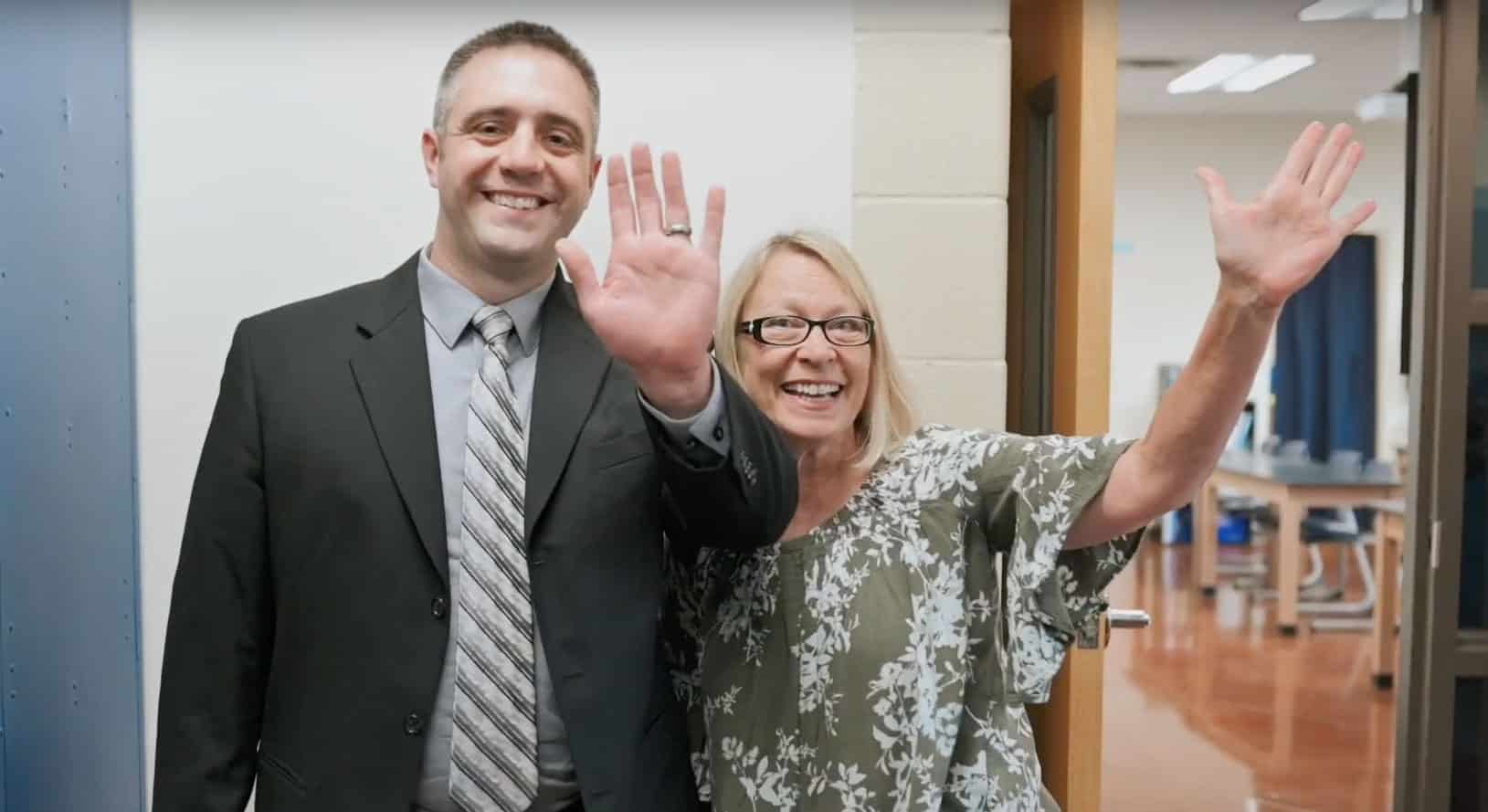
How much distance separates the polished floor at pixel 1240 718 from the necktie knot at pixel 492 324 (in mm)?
3071

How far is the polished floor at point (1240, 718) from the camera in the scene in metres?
3.88

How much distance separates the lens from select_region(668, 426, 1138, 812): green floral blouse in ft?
4.09

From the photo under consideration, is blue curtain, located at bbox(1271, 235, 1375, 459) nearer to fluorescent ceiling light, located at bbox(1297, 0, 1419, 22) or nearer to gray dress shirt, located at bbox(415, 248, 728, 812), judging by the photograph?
fluorescent ceiling light, located at bbox(1297, 0, 1419, 22)

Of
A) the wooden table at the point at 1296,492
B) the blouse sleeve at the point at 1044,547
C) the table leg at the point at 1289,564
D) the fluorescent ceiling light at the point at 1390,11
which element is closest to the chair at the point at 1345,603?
the wooden table at the point at 1296,492

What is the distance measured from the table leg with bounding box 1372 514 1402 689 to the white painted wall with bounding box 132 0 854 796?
4320mm

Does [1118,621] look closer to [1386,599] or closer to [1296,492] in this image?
→ [1386,599]

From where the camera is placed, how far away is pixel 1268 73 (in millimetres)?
7109

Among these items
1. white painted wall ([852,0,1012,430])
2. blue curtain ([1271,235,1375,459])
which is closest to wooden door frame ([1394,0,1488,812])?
white painted wall ([852,0,1012,430])

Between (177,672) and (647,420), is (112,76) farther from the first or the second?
(647,420)

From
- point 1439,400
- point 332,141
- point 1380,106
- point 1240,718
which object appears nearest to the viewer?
point 332,141

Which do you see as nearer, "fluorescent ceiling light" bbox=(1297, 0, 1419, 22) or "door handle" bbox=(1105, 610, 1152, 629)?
"door handle" bbox=(1105, 610, 1152, 629)

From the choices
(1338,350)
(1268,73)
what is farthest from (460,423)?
(1338,350)

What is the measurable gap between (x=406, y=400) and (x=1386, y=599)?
5.27 metres

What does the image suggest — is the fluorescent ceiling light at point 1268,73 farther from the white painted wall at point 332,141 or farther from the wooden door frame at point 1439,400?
the white painted wall at point 332,141
